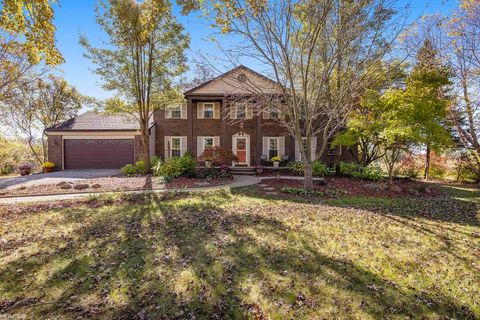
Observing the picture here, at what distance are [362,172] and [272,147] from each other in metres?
6.33

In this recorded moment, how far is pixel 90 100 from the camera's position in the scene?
43.6 ft

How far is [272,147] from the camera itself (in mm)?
18125

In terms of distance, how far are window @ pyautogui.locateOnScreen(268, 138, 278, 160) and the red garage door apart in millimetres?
10050

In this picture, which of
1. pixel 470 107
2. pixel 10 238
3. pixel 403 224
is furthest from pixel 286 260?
pixel 470 107

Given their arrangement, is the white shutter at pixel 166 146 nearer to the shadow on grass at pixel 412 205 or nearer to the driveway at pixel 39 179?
the driveway at pixel 39 179

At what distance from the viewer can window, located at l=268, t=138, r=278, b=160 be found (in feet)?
59.3

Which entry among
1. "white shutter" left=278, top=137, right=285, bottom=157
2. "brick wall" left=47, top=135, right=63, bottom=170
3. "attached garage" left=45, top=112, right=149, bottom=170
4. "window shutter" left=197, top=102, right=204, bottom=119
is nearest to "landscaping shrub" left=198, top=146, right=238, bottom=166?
"window shutter" left=197, top=102, right=204, bottom=119

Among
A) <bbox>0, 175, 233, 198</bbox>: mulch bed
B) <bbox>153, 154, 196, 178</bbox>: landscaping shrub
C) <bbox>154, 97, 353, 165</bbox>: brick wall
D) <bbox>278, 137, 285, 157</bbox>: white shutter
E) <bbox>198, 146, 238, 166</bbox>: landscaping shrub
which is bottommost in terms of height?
<bbox>0, 175, 233, 198</bbox>: mulch bed

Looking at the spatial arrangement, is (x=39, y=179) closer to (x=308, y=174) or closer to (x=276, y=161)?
(x=308, y=174)

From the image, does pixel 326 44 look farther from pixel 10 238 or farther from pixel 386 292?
pixel 10 238

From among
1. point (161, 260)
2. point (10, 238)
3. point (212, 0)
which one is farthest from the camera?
point (212, 0)

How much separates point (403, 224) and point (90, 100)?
49.2ft

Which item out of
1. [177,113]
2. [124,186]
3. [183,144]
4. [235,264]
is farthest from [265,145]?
[235,264]

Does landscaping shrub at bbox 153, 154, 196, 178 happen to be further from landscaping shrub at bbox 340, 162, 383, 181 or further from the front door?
landscaping shrub at bbox 340, 162, 383, 181
